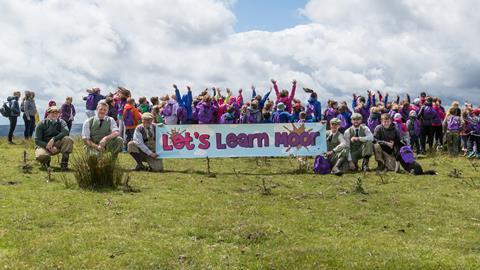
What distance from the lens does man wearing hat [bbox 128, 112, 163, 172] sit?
17.5m

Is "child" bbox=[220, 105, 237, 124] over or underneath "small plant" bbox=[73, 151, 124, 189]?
over

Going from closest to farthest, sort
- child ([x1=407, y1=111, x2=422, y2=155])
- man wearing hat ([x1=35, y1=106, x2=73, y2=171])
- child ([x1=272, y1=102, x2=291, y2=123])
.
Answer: man wearing hat ([x1=35, y1=106, x2=73, y2=171]) → child ([x1=272, y1=102, x2=291, y2=123]) → child ([x1=407, y1=111, x2=422, y2=155])

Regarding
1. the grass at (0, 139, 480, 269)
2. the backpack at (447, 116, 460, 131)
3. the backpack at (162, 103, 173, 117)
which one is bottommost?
the grass at (0, 139, 480, 269)

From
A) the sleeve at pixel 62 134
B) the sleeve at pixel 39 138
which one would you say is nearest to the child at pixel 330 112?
the sleeve at pixel 62 134

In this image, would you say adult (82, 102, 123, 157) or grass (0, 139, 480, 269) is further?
adult (82, 102, 123, 157)

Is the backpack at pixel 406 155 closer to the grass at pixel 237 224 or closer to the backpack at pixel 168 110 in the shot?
the grass at pixel 237 224

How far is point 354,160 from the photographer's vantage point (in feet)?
61.8

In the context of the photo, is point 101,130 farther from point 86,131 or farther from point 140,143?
point 140,143

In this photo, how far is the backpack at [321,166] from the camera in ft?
59.1

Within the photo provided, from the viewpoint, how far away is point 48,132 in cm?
1658

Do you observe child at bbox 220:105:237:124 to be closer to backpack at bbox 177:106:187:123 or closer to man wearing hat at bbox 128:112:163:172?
backpack at bbox 177:106:187:123

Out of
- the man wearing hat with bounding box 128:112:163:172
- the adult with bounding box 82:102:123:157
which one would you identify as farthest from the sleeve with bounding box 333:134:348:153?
the adult with bounding box 82:102:123:157

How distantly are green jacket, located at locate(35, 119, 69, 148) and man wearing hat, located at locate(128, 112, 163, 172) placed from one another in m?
2.21

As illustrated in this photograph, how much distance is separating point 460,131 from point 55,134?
58.9ft
